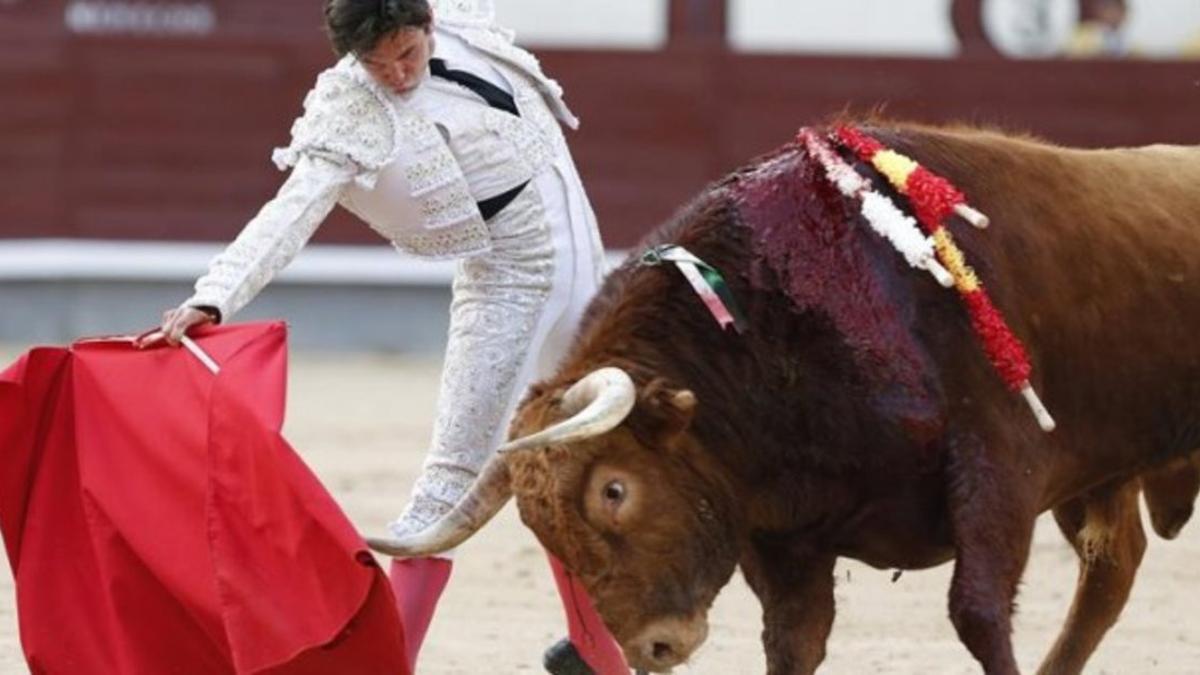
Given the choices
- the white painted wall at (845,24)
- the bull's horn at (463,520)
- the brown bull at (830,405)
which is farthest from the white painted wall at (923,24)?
the bull's horn at (463,520)

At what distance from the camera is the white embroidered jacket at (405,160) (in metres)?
4.00

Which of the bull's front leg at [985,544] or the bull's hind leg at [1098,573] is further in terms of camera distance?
the bull's hind leg at [1098,573]

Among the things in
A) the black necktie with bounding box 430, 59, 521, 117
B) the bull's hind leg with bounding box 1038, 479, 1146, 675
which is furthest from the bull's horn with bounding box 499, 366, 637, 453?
the bull's hind leg with bounding box 1038, 479, 1146, 675

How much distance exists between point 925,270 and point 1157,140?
727cm

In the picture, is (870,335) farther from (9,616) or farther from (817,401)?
(9,616)

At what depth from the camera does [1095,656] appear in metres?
5.18

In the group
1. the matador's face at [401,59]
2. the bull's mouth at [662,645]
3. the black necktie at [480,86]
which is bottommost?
the bull's mouth at [662,645]

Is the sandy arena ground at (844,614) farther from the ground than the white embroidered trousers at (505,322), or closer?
closer

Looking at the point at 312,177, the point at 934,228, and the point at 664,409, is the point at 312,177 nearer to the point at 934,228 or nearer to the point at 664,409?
the point at 664,409

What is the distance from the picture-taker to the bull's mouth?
3.74 m

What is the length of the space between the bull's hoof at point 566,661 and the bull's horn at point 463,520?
0.47m

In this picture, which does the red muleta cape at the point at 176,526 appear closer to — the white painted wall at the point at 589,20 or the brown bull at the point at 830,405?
the brown bull at the point at 830,405

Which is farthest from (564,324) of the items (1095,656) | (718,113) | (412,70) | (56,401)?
(718,113)

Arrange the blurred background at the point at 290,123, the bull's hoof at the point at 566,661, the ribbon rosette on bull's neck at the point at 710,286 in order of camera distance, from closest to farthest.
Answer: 1. the ribbon rosette on bull's neck at the point at 710,286
2. the bull's hoof at the point at 566,661
3. the blurred background at the point at 290,123
